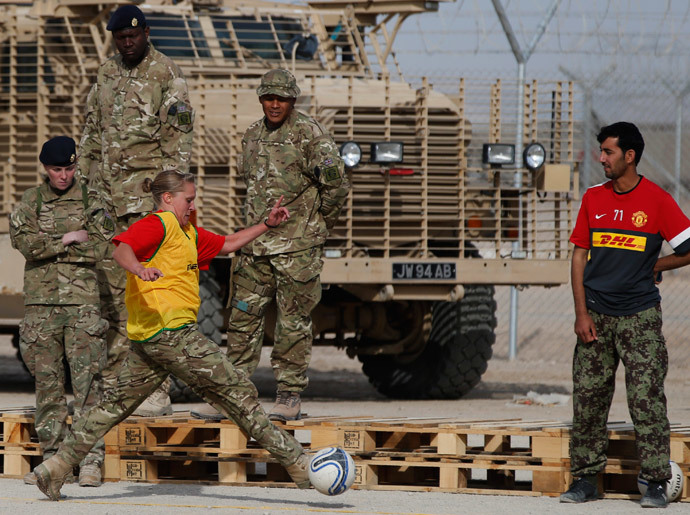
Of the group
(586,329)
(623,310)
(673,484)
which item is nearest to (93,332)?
(586,329)

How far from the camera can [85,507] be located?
5730 millimetres

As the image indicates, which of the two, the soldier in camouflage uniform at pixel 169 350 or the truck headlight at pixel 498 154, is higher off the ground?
the truck headlight at pixel 498 154

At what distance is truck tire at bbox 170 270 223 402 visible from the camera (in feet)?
30.9

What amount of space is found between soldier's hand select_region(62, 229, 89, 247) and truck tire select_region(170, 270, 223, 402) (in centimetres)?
285

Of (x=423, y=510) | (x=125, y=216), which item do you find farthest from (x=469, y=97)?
(x=423, y=510)

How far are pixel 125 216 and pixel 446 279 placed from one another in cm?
357

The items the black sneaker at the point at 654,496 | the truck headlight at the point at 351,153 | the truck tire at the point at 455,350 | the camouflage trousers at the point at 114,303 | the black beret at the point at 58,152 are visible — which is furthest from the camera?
the truck tire at the point at 455,350

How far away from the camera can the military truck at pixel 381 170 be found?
374 inches

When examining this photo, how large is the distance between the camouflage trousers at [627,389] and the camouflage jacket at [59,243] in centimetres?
241

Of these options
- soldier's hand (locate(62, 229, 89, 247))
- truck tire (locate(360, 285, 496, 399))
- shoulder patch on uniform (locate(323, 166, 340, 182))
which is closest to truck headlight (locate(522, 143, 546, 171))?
truck tire (locate(360, 285, 496, 399))

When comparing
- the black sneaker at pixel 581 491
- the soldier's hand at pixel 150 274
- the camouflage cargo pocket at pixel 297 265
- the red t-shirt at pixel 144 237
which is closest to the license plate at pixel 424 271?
the camouflage cargo pocket at pixel 297 265

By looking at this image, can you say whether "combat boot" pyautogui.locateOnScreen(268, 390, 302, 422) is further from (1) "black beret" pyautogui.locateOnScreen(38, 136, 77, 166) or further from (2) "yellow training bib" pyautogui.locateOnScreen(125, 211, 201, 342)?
(1) "black beret" pyautogui.locateOnScreen(38, 136, 77, 166)

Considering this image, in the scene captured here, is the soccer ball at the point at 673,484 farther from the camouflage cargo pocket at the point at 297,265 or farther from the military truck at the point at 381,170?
the military truck at the point at 381,170

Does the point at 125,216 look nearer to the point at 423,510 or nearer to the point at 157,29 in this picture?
the point at 423,510
